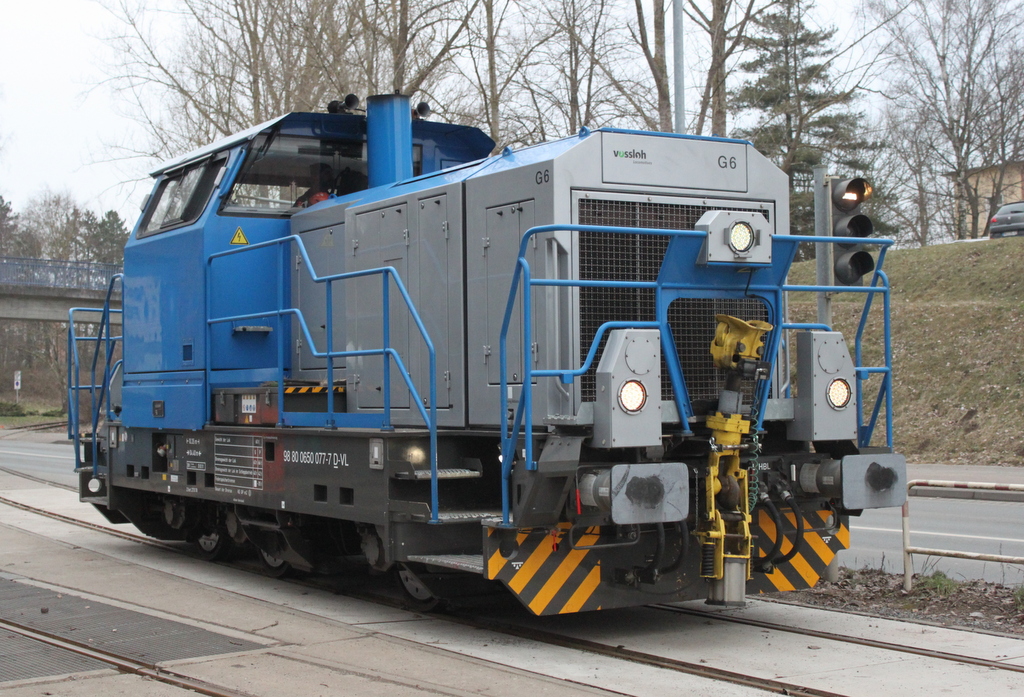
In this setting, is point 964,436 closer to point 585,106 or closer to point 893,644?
point 585,106

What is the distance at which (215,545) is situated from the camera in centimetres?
980

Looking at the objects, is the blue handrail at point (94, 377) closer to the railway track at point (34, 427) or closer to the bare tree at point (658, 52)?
the bare tree at point (658, 52)

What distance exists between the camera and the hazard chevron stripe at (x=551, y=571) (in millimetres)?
6086

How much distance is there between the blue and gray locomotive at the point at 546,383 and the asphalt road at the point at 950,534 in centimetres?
258

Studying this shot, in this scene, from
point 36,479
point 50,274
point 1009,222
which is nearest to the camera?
point 36,479

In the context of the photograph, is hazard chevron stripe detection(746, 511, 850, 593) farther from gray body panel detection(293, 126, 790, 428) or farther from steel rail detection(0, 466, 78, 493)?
steel rail detection(0, 466, 78, 493)

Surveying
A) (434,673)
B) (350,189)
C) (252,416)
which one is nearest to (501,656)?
(434,673)

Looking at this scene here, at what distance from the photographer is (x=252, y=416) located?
8312 millimetres

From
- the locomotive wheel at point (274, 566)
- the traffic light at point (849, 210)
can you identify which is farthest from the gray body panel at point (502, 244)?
the locomotive wheel at point (274, 566)

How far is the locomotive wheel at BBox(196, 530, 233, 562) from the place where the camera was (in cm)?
969

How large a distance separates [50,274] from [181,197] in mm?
30654

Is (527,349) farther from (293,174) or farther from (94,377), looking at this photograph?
(94,377)

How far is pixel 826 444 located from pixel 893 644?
1319mm

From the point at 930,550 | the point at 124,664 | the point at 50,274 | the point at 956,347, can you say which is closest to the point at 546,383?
the point at 124,664
